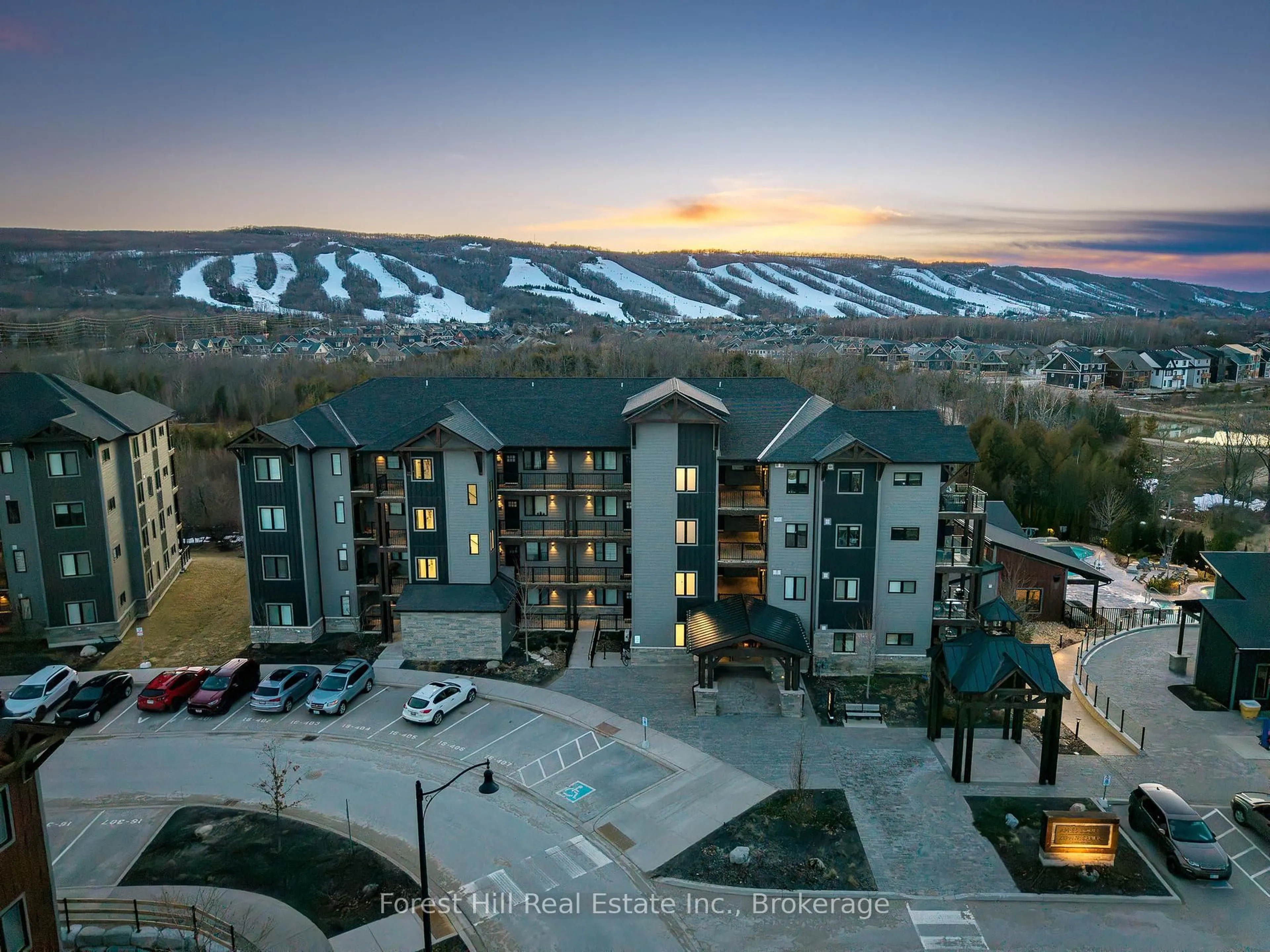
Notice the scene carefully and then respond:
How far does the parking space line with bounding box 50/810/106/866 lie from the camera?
23.5 meters

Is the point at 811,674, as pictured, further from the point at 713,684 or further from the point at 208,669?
the point at 208,669

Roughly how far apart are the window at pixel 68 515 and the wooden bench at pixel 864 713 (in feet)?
129

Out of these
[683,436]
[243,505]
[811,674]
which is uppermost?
[683,436]

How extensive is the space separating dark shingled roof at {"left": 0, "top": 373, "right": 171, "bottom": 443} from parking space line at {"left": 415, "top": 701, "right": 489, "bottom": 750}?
81.0ft

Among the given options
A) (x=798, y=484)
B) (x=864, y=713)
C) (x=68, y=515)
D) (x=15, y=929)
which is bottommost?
(x=864, y=713)

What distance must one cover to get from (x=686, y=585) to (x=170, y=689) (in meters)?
23.7

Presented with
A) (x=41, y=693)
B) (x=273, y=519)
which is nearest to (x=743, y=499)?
(x=273, y=519)

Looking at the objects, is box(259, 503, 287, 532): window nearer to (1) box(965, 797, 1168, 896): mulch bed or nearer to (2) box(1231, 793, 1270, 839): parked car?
(1) box(965, 797, 1168, 896): mulch bed

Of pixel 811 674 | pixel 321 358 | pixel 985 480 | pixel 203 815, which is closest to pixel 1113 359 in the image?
pixel 985 480

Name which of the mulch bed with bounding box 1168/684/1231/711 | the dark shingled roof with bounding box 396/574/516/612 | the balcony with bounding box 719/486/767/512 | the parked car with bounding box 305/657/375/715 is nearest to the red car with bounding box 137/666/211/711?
the parked car with bounding box 305/657/375/715

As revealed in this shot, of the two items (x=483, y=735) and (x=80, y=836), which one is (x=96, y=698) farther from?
(x=483, y=735)

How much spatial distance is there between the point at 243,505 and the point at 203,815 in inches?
719

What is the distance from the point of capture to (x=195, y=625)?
4316 cm

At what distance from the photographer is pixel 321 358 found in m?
141
